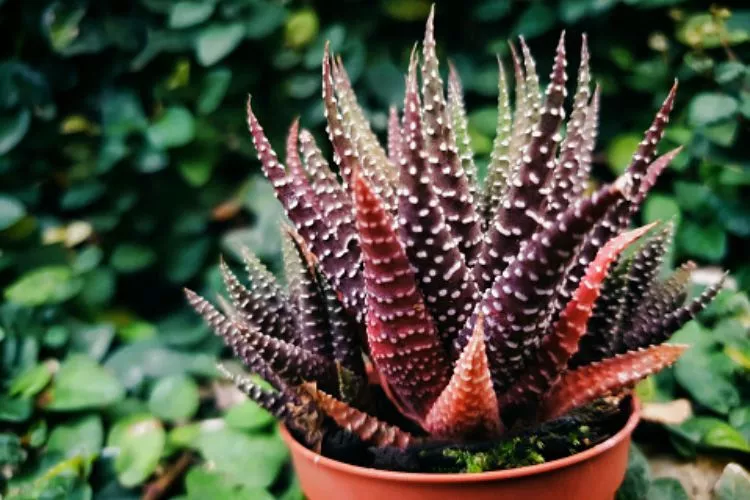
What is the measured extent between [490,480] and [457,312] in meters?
0.14

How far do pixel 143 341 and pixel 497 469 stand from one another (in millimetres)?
881

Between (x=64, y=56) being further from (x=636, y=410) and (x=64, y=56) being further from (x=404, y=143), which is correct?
(x=636, y=410)

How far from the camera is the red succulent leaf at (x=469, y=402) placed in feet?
1.70

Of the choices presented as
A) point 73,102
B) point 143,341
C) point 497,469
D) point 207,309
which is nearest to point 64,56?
point 73,102

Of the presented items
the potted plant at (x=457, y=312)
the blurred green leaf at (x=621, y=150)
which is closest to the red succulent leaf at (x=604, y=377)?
the potted plant at (x=457, y=312)

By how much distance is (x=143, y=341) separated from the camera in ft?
4.26

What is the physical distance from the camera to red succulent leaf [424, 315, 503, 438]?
518 millimetres

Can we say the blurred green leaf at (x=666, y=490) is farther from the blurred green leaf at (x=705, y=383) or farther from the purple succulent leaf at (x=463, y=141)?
the purple succulent leaf at (x=463, y=141)

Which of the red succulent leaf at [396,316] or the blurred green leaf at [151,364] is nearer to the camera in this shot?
the red succulent leaf at [396,316]

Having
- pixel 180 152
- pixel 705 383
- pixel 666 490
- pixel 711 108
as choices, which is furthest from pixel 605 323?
pixel 180 152

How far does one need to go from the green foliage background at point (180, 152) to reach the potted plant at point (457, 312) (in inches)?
18.5

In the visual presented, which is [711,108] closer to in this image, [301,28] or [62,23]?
[301,28]

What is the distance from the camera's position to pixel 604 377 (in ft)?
1.91

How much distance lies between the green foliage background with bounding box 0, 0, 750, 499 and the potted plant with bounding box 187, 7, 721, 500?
1.54 ft
